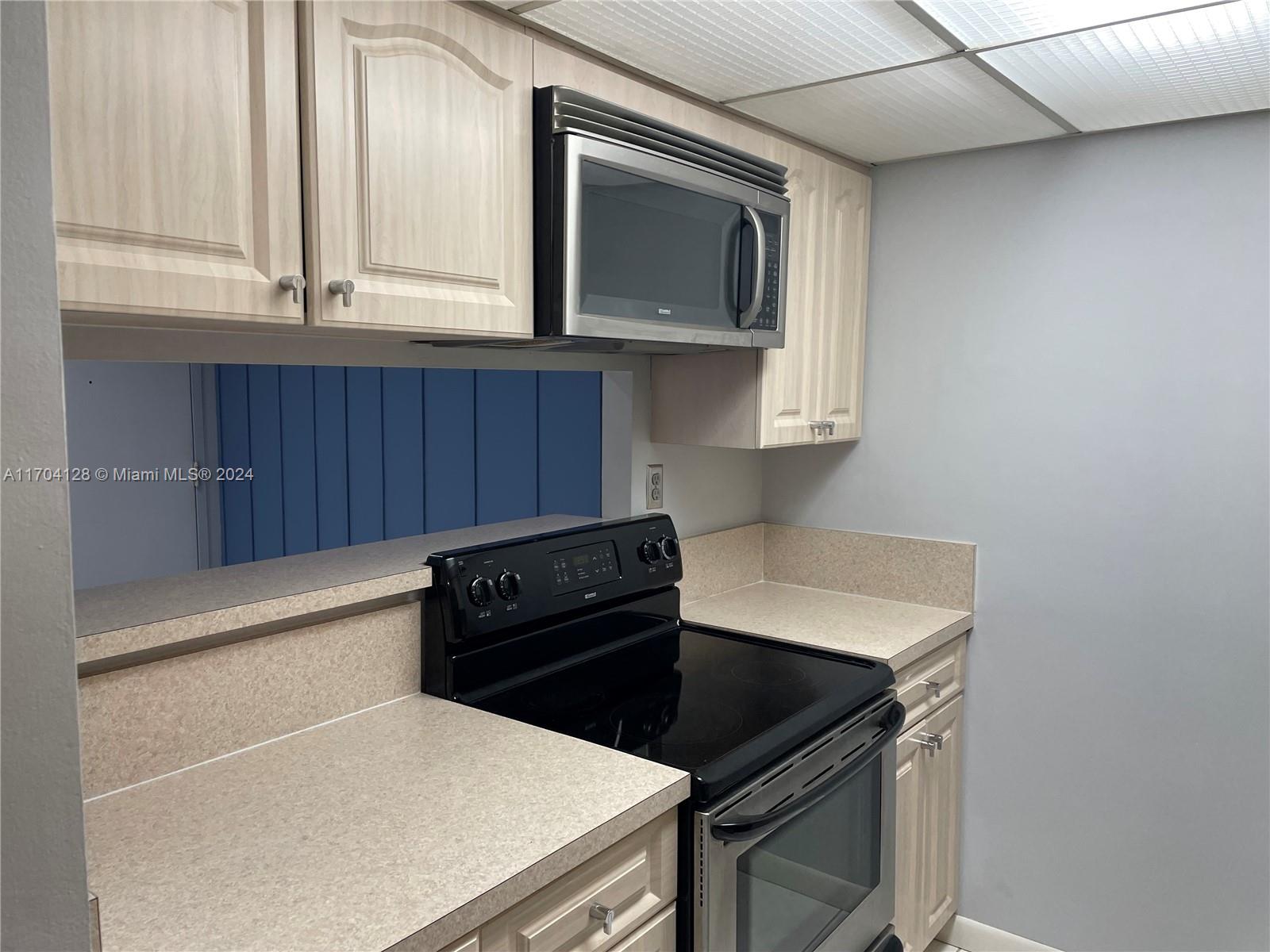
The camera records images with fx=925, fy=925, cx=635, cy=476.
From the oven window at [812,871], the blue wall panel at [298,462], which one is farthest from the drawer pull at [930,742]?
the blue wall panel at [298,462]

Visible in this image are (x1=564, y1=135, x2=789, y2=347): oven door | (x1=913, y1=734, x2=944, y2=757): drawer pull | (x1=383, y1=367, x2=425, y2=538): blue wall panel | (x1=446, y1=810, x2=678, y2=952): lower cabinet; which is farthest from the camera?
(x1=383, y1=367, x2=425, y2=538): blue wall panel

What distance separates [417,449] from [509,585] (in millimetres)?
942

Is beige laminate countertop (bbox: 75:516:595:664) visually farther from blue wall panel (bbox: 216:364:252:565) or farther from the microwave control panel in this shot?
blue wall panel (bbox: 216:364:252:565)

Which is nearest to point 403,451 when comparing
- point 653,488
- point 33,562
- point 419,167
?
point 653,488

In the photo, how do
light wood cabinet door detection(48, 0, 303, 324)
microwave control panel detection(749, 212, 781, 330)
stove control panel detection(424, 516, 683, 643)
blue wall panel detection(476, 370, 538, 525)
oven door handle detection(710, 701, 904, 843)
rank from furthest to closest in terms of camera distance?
blue wall panel detection(476, 370, 538, 525) < microwave control panel detection(749, 212, 781, 330) < stove control panel detection(424, 516, 683, 643) < oven door handle detection(710, 701, 904, 843) < light wood cabinet door detection(48, 0, 303, 324)

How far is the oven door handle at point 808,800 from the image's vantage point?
4.63 feet

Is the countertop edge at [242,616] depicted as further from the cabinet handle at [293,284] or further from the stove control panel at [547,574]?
the cabinet handle at [293,284]

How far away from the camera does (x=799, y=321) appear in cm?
225

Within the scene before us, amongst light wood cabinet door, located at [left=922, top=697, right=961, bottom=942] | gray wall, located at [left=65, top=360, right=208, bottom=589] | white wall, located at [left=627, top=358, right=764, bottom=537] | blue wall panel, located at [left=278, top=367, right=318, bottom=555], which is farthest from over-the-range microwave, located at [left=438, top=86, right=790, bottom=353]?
gray wall, located at [left=65, top=360, right=208, bottom=589]

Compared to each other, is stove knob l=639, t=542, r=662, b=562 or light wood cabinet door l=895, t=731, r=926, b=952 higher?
stove knob l=639, t=542, r=662, b=562

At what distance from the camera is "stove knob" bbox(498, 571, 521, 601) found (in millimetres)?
1755

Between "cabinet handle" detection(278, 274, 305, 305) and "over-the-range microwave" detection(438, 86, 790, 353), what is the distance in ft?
1.44

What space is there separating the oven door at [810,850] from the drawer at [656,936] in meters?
0.04

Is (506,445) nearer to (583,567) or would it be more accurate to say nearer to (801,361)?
(583,567)
